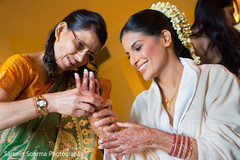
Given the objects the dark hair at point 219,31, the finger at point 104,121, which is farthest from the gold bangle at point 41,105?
the dark hair at point 219,31

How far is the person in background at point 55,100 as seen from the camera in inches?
49.9

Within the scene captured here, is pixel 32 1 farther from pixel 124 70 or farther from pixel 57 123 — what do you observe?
pixel 57 123

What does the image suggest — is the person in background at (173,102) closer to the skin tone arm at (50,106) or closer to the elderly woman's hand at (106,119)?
the elderly woman's hand at (106,119)

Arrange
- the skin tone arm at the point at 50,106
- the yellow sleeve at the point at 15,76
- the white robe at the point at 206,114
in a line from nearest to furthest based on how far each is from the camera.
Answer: the white robe at the point at 206,114, the skin tone arm at the point at 50,106, the yellow sleeve at the point at 15,76

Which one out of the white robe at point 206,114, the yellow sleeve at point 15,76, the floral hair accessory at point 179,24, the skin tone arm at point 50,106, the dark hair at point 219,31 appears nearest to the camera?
the white robe at point 206,114

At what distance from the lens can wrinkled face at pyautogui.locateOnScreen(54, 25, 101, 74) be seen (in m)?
1.56

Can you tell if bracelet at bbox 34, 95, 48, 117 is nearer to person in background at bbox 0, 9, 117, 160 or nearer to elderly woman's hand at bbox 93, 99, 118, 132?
person in background at bbox 0, 9, 117, 160

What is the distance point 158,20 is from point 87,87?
0.60 meters

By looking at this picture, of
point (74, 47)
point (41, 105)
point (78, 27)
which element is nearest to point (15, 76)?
point (41, 105)

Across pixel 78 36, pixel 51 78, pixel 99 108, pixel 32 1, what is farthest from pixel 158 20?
pixel 32 1

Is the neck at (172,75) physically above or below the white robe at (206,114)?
above

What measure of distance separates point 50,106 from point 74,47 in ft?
1.46

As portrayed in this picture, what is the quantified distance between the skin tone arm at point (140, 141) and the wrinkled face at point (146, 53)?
0.34 metres

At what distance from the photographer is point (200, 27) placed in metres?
2.02
